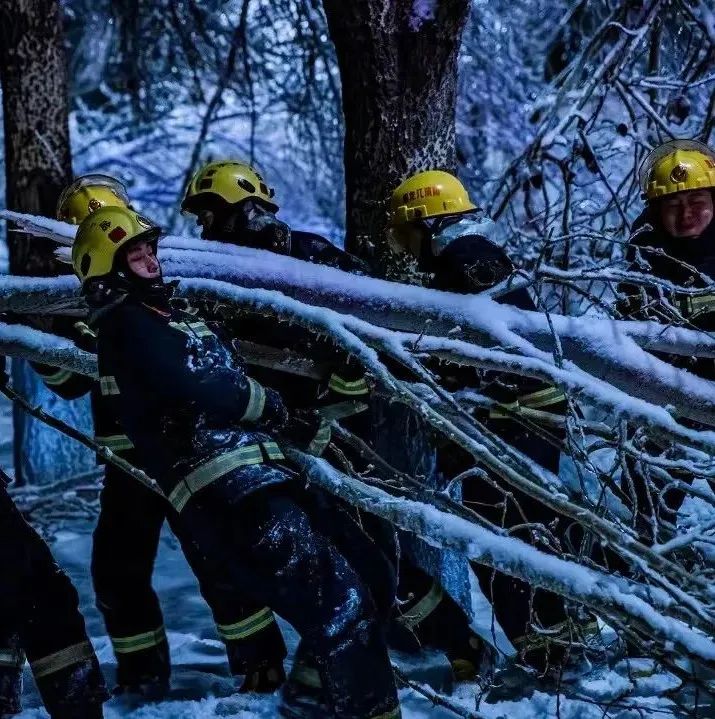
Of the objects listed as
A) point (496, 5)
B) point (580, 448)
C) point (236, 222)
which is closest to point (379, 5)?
point (236, 222)

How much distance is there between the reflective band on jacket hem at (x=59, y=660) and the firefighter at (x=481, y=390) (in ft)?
3.89

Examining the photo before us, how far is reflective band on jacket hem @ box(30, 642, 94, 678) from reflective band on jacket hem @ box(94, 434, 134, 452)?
74 cm

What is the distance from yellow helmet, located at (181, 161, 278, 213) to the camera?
12.1 feet

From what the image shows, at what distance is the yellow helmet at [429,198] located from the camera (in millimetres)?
3637

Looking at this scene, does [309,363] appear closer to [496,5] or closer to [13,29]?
[13,29]

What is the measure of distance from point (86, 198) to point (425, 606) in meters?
2.22

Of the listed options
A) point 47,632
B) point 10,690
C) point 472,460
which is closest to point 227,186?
point 472,460

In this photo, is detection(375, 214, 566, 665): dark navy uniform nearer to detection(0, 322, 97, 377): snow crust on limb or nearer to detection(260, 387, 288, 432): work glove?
detection(260, 387, 288, 432): work glove

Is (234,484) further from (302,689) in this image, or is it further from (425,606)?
(425,606)

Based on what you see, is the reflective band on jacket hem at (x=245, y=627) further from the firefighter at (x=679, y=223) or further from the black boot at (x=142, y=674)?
the firefighter at (x=679, y=223)

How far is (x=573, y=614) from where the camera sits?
304 cm

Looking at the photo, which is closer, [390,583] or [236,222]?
[390,583]

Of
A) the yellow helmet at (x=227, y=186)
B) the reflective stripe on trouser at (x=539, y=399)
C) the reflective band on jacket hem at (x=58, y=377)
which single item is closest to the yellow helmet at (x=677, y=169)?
the reflective stripe on trouser at (x=539, y=399)

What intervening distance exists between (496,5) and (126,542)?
256 inches
